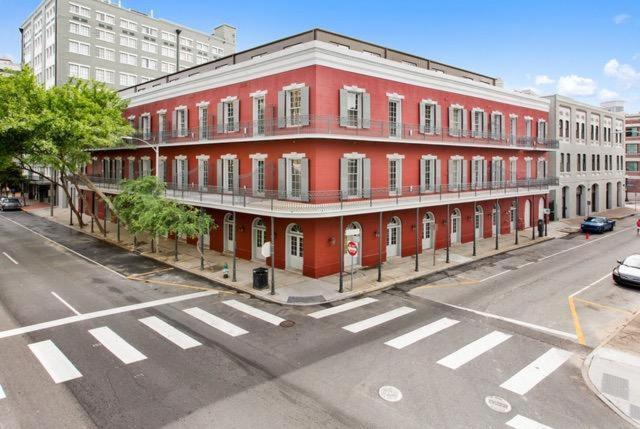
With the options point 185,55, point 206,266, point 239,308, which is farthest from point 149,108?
point 185,55

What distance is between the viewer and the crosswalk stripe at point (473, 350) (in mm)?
11359

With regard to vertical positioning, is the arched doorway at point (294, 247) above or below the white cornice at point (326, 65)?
below

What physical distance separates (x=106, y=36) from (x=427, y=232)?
164 ft

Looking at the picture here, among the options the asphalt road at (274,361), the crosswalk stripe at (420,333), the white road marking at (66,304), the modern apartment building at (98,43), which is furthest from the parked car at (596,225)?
the modern apartment building at (98,43)

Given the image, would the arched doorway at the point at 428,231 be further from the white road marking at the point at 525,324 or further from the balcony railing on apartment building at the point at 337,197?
the white road marking at the point at 525,324

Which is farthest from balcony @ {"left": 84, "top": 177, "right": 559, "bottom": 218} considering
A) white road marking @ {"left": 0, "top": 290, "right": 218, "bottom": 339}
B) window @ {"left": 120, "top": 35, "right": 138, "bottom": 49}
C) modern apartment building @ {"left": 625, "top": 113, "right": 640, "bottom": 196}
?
modern apartment building @ {"left": 625, "top": 113, "right": 640, "bottom": 196}

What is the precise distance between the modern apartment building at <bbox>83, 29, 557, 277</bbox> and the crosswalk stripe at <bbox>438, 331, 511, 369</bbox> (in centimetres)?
676

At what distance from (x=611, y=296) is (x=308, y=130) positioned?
594 inches

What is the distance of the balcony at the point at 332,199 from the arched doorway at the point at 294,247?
1588mm

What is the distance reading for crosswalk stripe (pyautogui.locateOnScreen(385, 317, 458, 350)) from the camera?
12.6 m

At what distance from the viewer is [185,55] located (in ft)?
216

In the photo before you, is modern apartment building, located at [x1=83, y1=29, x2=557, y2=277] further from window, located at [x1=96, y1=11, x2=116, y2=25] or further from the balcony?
window, located at [x1=96, y1=11, x2=116, y2=25]

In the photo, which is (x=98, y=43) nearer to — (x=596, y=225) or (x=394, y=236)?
(x=394, y=236)

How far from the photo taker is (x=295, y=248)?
21.5 m
